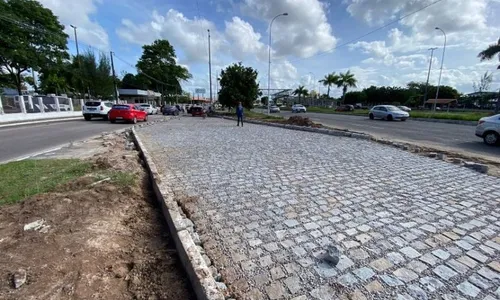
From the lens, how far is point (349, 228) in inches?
118

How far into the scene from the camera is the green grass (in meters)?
3.87

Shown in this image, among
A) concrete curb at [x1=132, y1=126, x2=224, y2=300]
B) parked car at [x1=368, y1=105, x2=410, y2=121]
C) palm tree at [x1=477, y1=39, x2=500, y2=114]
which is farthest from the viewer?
palm tree at [x1=477, y1=39, x2=500, y2=114]

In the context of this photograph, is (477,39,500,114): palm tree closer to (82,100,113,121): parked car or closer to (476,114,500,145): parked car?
(476,114,500,145): parked car

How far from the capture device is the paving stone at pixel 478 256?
245 centimetres

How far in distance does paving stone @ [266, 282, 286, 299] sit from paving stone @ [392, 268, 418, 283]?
1.08m

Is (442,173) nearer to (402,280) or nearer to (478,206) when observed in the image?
(478,206)

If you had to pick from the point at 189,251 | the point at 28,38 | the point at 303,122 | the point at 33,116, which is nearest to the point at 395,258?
the point at 189,251

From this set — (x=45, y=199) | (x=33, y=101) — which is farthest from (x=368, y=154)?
(x=33, y=101)

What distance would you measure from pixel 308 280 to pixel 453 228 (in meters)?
2.20

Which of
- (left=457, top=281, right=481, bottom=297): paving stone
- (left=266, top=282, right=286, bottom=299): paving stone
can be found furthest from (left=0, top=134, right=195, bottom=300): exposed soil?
(left=457, top=281, right=481, bottom=297): paving stone

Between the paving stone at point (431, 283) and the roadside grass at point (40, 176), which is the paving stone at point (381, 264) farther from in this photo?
the roadside grass at point (40, 176)

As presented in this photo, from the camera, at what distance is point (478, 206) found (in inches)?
145

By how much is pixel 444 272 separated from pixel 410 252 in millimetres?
319

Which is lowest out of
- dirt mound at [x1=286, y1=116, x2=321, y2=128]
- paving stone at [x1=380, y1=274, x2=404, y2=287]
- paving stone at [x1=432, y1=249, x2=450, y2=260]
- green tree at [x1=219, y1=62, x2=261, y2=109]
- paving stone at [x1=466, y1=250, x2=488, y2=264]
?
paving stone at [x1=380, y1=274, x2=404, y2=287]
